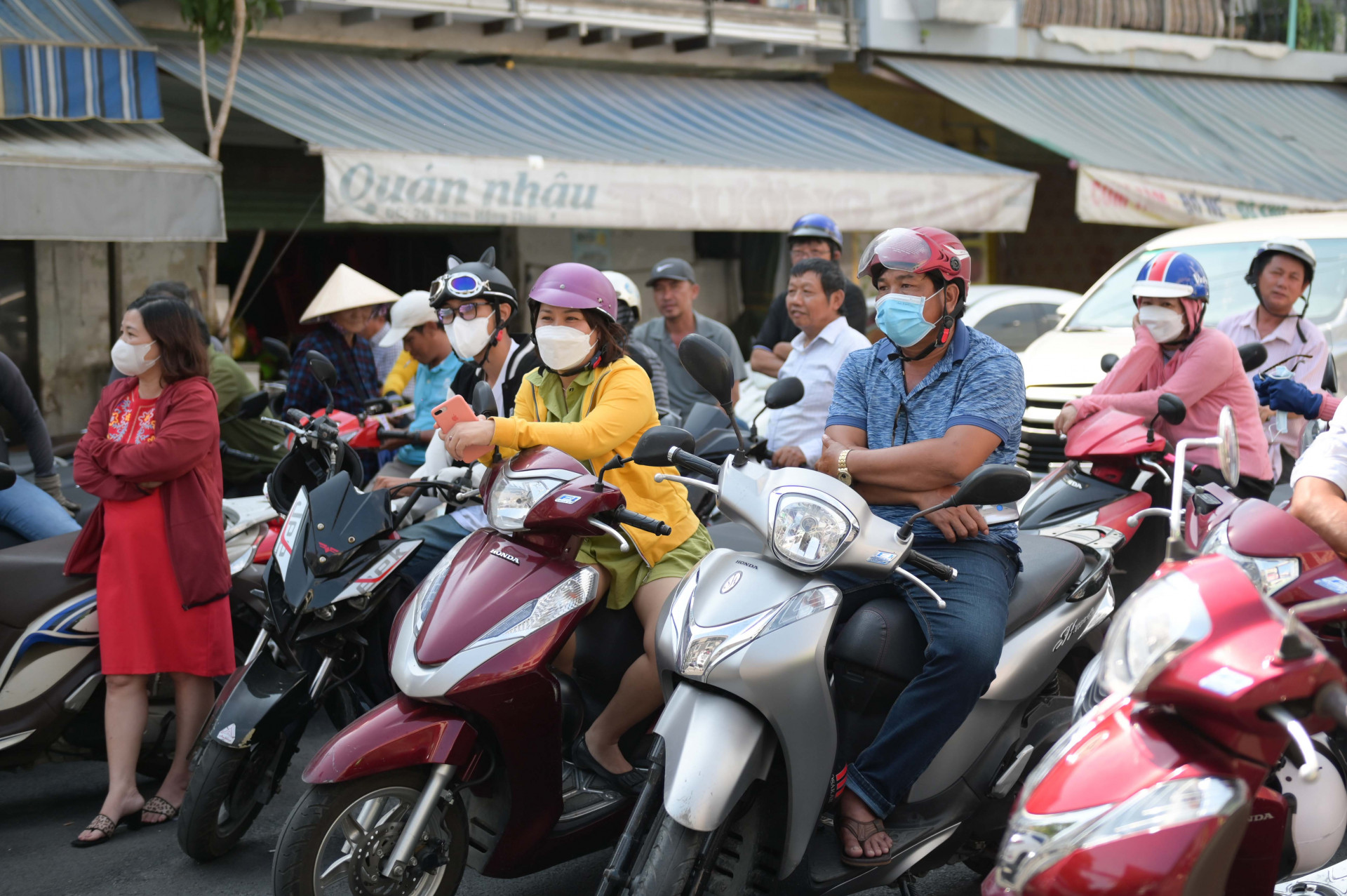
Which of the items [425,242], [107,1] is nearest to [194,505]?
[107,1]

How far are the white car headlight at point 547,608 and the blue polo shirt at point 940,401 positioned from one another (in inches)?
33.1

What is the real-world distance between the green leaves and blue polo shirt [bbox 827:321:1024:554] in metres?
6.75

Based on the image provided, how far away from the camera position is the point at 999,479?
2.76m

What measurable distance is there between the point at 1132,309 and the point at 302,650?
20.2 feet

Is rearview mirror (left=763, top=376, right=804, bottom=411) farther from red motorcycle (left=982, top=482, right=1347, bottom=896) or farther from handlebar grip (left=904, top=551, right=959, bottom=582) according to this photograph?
red motorcycle (left=982, top=482, right=1347, bottom=896)

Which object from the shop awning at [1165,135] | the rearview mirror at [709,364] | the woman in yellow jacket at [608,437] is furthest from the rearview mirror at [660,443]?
the shop awning at [1165,135]

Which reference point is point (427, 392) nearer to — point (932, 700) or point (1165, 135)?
point (932, 700)

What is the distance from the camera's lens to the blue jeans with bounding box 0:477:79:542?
4832 millimetres

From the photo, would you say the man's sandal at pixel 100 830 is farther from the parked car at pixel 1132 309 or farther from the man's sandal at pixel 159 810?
the parked car at pixel 1132 309

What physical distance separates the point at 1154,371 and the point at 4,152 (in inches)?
266

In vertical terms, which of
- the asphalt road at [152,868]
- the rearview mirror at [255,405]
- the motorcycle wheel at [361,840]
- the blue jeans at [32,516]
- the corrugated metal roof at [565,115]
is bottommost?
the asphalt road at [152,868]

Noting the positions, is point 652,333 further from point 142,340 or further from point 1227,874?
point 1227,874

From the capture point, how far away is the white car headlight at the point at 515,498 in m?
3.39

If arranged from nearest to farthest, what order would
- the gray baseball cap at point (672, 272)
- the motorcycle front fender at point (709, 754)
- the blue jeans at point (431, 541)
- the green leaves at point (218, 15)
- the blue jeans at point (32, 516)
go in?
the motorcycle front fender at point (709, 754) → the blue jeans at point (431, 541) → the blue jeans at point (32, 516) → the gray baseball cap at point (672, 272) → the green leaves at point (218, 15)
